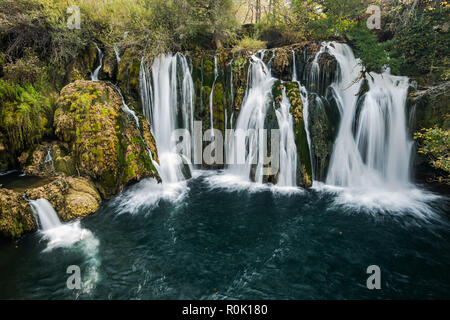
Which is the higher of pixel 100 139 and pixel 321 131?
pixel 321 131

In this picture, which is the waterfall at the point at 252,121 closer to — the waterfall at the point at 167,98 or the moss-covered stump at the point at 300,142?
the moss-covered stump at the point at 300,142

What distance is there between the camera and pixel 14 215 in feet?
17.8

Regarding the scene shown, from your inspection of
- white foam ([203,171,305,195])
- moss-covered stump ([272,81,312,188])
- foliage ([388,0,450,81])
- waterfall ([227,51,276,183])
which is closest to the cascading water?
white foam ([203,171,305,195])

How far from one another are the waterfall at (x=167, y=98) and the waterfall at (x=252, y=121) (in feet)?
7.61

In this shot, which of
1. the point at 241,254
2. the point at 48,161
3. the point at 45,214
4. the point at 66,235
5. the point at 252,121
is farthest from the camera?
the point at 252,121

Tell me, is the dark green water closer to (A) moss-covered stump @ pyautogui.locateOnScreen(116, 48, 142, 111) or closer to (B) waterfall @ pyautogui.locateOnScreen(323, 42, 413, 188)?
(B) waterfall @ pyautogui.locateOnScreen(323, 42, 413, 188)

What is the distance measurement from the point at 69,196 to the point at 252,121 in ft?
23.6

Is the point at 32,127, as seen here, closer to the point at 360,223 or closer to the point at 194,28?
the point at 194,28

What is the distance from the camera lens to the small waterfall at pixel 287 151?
28.3ft

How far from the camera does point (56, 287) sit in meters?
4.21

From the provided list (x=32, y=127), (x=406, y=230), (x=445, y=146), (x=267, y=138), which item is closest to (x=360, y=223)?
(x=406, y=230)

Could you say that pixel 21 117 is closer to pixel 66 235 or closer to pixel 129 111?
pixel 129 111

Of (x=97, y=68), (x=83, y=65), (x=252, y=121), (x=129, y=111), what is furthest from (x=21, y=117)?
(x=252, y=121)

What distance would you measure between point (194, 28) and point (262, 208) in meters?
9.67
